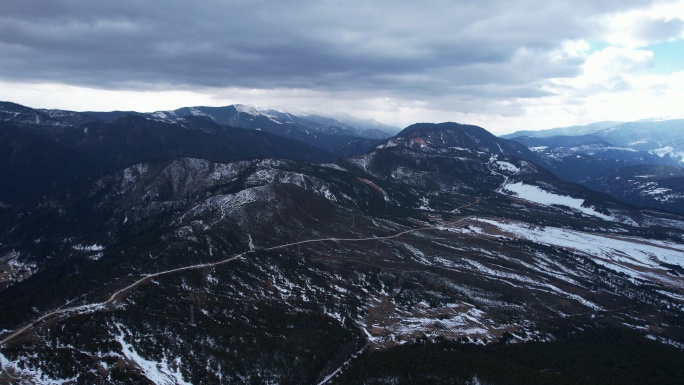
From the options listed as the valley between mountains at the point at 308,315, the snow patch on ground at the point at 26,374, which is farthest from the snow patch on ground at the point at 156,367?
the snow patch on ground at the point at 26,374

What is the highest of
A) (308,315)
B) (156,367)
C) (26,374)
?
(26,374)

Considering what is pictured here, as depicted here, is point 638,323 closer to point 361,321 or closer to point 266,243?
point 361,321

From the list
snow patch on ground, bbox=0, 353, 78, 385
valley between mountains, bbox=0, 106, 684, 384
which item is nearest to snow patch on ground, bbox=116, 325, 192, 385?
valley between mountains, bbox=0, 106, 684, 384

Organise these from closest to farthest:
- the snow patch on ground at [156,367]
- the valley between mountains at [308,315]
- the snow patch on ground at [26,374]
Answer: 1. the snow patch on ground at [26,374]
2. the snow patch on ground at [156,367]
3. the valley between mountains at [308,315]

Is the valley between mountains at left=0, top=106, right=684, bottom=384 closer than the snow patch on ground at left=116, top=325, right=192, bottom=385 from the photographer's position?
No

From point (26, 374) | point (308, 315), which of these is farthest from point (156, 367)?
point (308, 315)

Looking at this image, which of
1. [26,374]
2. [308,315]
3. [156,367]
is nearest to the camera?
[26,374]

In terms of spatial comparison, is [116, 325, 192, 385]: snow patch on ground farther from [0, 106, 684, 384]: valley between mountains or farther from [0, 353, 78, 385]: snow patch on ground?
[0, 353, 78, 385]: snow patch on ground

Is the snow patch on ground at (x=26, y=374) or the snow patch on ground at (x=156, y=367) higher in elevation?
the snow patch on ground at (x=26, y=374)

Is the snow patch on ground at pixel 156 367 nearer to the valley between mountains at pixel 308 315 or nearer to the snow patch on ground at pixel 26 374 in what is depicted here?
the valley between mountains at pixel 308 315

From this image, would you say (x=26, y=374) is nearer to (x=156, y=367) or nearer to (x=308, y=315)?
(x=156, y=367)

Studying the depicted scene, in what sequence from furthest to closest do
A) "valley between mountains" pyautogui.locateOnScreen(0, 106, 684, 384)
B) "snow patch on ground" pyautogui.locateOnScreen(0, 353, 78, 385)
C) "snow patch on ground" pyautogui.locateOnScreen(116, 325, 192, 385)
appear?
"valley between mountains" pyautogui.locateOnScreen(0, 106, 684, 384) → "snow patch on ground" pyautogui.locateOnScreen(116, 325, 192, 385) → "snow patch on ground" pyautogui.locateOnScreen(0, 353, 78, 385)
